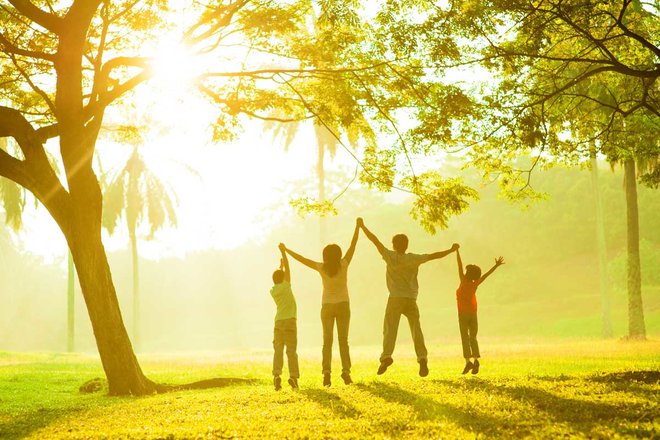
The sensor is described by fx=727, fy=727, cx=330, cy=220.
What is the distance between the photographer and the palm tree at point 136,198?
128ft

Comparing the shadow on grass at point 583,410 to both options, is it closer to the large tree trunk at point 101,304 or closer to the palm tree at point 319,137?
the large tree trunk at point 101,304

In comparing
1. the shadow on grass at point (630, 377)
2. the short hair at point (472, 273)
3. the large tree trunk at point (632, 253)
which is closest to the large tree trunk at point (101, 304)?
the short hair at point (472, 273)

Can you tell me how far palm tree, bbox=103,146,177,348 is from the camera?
39.1m

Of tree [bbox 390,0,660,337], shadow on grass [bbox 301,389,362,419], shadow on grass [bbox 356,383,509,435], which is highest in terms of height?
tree [bbox 390,0,660,337]

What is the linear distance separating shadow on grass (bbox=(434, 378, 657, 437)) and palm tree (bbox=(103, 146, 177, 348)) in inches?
1241

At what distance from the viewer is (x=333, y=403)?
9.52 metres

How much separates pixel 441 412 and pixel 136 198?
33383mm

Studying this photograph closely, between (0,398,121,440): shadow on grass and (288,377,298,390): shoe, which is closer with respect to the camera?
(0,398,121,440): shadow on grass

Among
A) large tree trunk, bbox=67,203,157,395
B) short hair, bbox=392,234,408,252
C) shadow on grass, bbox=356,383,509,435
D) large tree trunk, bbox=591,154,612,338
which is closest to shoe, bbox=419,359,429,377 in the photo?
shadow on grass, bbox=356,383,509,435

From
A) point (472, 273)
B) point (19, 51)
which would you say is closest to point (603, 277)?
point (472, 273)

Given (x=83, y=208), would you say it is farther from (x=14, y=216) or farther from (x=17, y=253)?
(x=17, y=253)

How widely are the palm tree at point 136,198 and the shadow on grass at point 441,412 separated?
30652mm

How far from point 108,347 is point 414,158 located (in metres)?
7.20

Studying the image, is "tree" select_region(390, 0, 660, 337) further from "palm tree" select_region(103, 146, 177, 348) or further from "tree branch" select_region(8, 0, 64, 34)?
"palm tree" select_region(103, 146, 177, 348)
